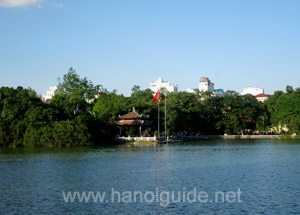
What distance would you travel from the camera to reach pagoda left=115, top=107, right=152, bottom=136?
59.1m

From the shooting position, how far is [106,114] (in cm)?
6116

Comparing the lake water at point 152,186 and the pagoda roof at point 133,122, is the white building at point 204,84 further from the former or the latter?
the lake water at point 152,186

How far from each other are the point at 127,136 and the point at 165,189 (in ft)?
134

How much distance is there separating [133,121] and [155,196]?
4194 centimetres

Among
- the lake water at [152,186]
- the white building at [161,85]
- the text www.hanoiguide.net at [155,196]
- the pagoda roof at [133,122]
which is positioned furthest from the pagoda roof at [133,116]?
the white building at [161,85]

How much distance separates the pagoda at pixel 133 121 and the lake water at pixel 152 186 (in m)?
28.7

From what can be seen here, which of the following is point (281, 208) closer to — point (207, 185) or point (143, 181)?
point (207, 185)

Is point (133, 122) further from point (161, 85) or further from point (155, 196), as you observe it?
point (161, 85)

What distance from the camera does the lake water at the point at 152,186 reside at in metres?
15.4

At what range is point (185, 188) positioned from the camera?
19.2 meters

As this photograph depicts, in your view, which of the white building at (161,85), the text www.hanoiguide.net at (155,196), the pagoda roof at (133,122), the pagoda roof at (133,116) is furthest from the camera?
the white building at (161,85)

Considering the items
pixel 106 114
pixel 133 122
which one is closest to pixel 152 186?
pixel 133 122

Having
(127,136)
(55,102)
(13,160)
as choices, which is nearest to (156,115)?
(127,136)

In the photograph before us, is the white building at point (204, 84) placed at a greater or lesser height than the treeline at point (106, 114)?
greater
